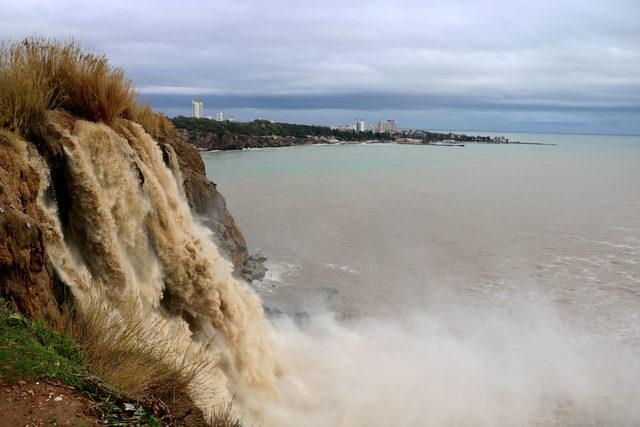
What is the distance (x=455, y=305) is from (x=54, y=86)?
10715 millimetres

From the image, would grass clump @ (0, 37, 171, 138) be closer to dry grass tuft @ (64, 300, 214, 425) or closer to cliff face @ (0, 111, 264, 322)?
cliff face @ (0, 111, 264, 322)

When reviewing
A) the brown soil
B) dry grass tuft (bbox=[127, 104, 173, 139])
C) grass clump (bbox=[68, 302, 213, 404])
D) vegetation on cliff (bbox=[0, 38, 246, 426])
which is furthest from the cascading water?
the brown soil

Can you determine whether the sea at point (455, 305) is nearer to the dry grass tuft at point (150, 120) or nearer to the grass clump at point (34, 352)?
the grass clump at point (34, 352)

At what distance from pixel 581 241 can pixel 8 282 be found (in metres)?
19.5

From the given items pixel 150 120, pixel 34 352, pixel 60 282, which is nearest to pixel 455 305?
pixel 150 120

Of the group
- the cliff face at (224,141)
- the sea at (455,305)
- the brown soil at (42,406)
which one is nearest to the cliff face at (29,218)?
the brown soil at (42,406)

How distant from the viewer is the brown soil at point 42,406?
350cm

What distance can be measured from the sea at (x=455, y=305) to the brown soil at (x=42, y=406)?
468cm

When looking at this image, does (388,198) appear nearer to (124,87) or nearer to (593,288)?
(593,288)

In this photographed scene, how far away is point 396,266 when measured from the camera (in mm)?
17016

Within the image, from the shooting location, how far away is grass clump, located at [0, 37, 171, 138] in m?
6.53

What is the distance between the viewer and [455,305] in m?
14.1

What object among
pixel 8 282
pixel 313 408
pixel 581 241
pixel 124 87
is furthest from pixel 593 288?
pixel 8 282

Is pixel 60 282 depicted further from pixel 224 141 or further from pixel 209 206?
pixel 224 141
